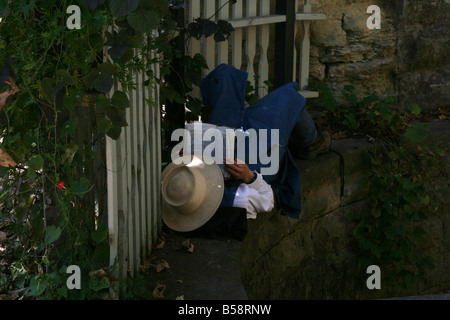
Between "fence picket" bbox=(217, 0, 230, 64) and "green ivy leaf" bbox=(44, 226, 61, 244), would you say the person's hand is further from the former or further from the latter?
"green ivy leaf" bbox=(44, 226, 61, 244)

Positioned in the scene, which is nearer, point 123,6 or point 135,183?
point 123,6

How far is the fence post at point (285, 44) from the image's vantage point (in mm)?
4910

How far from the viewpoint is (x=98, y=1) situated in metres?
2.12

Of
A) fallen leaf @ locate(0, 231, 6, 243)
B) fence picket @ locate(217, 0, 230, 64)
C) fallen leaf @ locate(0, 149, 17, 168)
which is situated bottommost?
fallen leaf @ locate(0, 231, 6, 243)

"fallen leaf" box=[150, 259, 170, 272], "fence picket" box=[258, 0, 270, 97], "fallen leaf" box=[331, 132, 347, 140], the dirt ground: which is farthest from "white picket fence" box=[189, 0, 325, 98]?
"fallen leaf" box=[150, 259, 170, 272]

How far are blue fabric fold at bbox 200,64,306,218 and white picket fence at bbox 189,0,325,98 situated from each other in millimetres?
417

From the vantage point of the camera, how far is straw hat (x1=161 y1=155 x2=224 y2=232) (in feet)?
11.3

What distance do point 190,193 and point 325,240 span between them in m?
1.75

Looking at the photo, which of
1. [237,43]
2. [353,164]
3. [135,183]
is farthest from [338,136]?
[135,183]

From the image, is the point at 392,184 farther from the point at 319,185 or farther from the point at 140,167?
the point at 140,167

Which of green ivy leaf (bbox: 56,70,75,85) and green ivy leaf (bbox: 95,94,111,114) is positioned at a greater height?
green ivy leaf (bbox: 56,70,75,85)

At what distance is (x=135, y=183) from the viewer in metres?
2.89

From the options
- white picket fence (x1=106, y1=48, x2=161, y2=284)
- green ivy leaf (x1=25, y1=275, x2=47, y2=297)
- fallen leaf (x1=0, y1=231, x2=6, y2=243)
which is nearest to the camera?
green ivy leaf (x1=25, y1=275, x2=47, y2=297)
